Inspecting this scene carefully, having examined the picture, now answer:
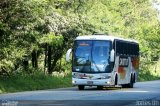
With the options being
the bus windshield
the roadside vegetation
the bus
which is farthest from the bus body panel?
the roadside vegetation

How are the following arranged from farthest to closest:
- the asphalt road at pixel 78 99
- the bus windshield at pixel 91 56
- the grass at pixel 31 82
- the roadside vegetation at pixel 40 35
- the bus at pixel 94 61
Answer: the roadside vegetation at pixel 40 35 → the bus windshield at pixel 91 56 → the bus at pixel 94 61 → the grass at pixel 31 82 → the asphalt road at pixel 78 99

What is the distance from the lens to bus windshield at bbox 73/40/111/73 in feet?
108

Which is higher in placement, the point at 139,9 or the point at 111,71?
the point at 139,9

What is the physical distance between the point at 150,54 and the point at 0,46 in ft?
193

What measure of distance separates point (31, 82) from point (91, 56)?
4348 millimetres

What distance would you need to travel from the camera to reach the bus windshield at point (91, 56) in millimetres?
33031

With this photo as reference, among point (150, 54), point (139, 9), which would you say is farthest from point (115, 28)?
point (139, 9)

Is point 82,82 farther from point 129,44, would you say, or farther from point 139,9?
point 139,9

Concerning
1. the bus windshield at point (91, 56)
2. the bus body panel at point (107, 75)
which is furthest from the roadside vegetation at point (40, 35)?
the bus windshield at point (91, 56)

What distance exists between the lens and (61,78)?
4084cm

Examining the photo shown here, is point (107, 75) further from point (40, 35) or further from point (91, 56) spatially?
point (40, 35)

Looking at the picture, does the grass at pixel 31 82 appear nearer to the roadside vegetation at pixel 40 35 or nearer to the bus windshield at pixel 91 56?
the roadside vegetation at pixel 40 35

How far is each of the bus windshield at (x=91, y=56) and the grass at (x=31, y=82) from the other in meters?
3.15

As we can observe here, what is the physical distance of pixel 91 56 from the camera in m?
33.1
